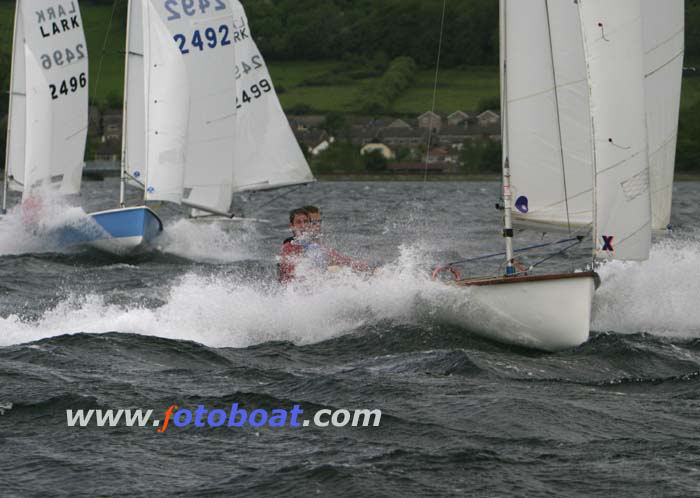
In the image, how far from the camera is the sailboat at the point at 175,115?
2208cm

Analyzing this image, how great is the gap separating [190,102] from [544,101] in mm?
12128

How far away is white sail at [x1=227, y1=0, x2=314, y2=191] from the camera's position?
26.6 metres

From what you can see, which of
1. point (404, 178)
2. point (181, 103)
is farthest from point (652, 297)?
point (404, 178)

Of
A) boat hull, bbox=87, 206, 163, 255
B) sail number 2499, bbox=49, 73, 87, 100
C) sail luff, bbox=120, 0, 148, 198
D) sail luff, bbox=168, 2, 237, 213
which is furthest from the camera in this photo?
sail number 2499, bbox=49, 73, 87, 100

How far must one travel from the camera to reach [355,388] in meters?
9.70

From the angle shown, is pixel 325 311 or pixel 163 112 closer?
pixel 325 311

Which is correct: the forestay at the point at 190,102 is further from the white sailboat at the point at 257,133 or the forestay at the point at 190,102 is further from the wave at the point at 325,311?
the wave at the point at 325,311

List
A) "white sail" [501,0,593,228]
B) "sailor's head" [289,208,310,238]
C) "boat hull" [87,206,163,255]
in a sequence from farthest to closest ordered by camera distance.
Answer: "boat hull" [87,206,163,255] < "sailor's head" [289,208,310,238] < "white sail" [501,0,593,228]

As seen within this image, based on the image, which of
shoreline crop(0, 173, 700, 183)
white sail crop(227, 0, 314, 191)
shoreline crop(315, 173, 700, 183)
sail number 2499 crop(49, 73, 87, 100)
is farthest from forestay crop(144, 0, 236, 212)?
shoreline crop(315, 173, 700, 183)

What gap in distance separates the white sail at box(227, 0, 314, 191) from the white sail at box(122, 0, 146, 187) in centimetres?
270

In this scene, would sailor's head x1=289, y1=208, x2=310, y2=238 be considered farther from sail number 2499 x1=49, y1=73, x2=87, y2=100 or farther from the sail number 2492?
sail number 2499 x1=49, y1=73, x2=87, y2=100

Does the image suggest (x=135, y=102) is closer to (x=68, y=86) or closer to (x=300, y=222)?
(x=68, y=86)

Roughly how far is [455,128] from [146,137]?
9628cm

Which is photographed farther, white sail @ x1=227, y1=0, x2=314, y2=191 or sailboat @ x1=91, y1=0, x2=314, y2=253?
white sail @ x1=227, y1=0, x2=314, y2=191
